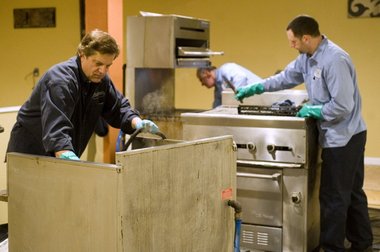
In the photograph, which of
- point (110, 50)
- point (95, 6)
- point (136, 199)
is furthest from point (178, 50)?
point (136, 199)

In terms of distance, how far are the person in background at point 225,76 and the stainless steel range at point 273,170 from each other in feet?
3.54

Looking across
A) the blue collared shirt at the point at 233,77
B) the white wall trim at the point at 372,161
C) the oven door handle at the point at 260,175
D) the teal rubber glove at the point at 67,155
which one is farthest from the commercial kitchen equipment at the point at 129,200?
the white wall trim at the point at 372,161

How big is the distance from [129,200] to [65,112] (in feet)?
1.98

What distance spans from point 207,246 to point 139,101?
1871mm

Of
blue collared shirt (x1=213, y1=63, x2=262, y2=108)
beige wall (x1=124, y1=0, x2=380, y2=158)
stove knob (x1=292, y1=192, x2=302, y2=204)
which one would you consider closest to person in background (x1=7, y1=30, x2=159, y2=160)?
Result: stove knob (x1=292, y1=192, x2=302, y2=204)

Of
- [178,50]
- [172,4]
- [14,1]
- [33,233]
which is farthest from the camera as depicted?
[14,1]

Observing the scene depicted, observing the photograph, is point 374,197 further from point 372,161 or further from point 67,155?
point 67,155

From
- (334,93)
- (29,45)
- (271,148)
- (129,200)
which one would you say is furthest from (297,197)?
(29,45)

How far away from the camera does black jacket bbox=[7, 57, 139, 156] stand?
206cm

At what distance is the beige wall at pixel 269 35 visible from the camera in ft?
17.6

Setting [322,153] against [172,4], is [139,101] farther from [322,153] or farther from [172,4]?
[172,4]

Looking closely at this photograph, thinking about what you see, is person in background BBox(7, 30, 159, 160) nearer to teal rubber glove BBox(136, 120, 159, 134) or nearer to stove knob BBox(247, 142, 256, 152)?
teal rubber glove BBox(136, 120, 159, 134)

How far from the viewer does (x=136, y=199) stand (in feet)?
5.59

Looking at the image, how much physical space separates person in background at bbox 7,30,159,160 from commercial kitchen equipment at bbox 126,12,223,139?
1.06 metres
